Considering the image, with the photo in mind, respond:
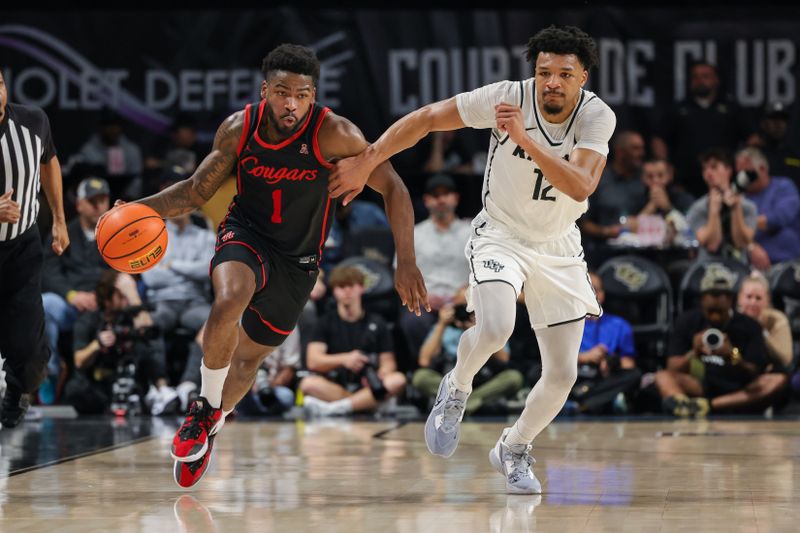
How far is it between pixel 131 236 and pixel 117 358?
447 cm

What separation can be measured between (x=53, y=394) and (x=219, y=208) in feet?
14.9

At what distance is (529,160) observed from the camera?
17.8 ft

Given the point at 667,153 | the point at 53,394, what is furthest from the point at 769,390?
the point at 53,394

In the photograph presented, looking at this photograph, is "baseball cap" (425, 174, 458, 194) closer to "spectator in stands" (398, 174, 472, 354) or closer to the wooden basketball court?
"spectator in stands" (398, 174, 472, 354)

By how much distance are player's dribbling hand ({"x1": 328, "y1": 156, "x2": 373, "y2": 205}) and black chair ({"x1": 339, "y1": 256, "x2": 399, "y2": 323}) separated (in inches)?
176

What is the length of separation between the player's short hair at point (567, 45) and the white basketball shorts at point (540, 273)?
29.3 inches

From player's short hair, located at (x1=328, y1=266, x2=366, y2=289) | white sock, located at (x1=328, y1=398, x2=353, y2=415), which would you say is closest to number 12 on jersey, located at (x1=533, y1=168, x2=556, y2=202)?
player's short hair, located at (x1=328, y1=266, x2=366, y2=289)

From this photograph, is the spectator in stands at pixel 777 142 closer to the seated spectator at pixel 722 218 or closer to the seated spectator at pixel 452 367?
the seated spectator at pixel 722 218

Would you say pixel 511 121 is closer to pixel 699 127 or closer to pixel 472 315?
pixel 472 315

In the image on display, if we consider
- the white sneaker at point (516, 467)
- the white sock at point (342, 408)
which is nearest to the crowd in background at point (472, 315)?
the white sock at point (342, 408)

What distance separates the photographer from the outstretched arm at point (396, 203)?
546 cm

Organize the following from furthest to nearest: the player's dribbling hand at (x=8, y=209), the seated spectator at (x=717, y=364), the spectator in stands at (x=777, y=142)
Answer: the spectator in stands at (x=777, y=142), the seated spectator at (x=717, y=364), the player's dribbling hand at (x=8, y=209)

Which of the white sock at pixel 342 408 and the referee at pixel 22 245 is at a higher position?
the referee at pixel 22 245

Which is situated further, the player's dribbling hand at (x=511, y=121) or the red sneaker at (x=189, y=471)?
the red sneaker at (x=189, y=471)
